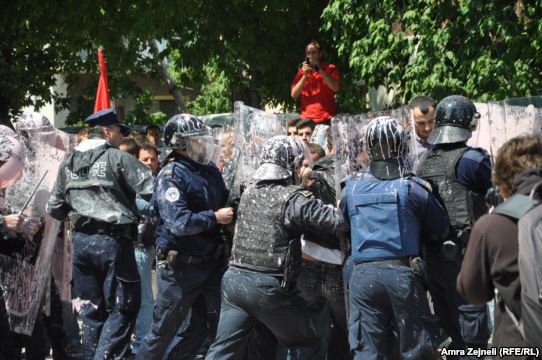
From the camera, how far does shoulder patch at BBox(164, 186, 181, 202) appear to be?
6.61 meters

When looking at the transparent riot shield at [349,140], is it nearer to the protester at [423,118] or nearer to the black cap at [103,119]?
the protester at [423,118]

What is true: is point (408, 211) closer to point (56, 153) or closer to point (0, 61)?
point (56, 153)

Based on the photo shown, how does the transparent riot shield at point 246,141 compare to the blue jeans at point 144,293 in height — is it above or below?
above

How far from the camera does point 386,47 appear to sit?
11.0 meters

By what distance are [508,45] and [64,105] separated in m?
14.1

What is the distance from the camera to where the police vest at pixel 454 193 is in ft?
21.0

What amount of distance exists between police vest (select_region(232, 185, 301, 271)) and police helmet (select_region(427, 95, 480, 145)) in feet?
3.86

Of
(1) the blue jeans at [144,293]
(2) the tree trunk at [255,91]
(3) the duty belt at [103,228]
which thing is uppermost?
(2) the tree trunk at [255,91]

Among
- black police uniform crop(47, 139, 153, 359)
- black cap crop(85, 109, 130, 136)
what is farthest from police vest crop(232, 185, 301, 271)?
black cap crop(85, 109, 130, 136)

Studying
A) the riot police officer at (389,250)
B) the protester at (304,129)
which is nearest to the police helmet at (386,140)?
the riot police officer at (389,250)

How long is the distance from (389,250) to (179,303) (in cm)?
176

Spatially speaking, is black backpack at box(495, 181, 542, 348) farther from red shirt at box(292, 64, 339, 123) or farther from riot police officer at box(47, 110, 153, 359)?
red shirt at box(292, 64, 339, 123)

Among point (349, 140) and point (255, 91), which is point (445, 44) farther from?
point (255, 91)

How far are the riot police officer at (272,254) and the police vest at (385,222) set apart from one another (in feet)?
0.78
